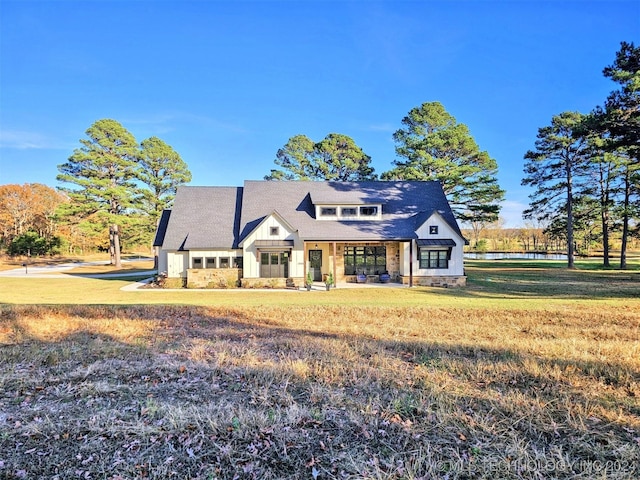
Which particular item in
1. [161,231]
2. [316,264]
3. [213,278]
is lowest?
[213,278]

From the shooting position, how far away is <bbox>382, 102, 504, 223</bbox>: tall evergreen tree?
2933 cm

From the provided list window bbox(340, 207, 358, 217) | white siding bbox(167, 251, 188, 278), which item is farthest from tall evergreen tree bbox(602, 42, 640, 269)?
white siding bbox(167, 251, 188, 278)

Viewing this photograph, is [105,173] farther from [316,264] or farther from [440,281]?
[440,281]

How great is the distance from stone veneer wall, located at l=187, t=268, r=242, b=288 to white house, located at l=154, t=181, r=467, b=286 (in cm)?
11

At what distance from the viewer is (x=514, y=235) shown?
70.8 meters

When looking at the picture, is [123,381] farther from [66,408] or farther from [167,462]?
[167,462]

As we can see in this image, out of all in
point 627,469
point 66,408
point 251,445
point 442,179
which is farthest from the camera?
point 442,179

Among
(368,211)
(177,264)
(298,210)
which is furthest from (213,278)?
(368,211)

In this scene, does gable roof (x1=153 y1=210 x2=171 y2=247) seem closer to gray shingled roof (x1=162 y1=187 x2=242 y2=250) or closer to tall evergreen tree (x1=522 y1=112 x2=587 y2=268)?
gray shingled roof (x1=162 y1=187 x2=242 y2=250)

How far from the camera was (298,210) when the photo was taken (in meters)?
23.8

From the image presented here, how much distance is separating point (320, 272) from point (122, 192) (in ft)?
69.9

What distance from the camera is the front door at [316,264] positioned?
74.0ft

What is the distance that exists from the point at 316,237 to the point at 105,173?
23.6 meters

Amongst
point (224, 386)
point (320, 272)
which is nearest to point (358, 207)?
point (320, 272)
